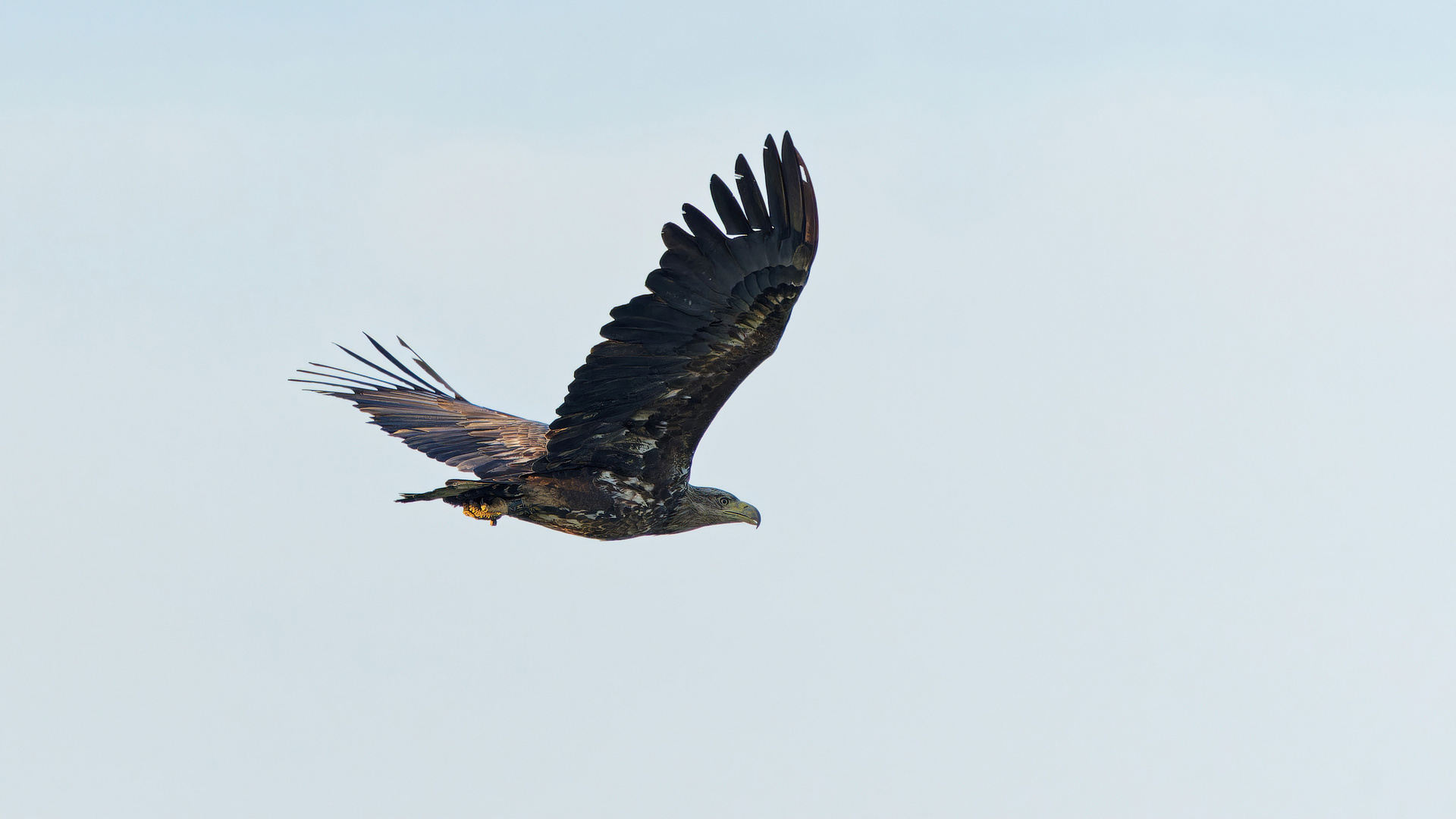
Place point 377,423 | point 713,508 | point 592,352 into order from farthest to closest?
point 377,423 → point 713,508 → point 592,352

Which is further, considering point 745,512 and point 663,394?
point 745,512

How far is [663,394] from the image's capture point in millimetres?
11391

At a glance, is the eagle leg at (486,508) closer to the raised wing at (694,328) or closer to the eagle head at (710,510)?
the raised wing at (694,328)

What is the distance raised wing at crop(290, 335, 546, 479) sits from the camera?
12797mm

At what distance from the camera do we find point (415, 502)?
11.7 m

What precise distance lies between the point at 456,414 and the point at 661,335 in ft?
13.2

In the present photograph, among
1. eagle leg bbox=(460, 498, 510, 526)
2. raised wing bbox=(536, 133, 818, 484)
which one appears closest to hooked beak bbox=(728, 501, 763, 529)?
raised wing bbox=(536, 133, 818, 484)

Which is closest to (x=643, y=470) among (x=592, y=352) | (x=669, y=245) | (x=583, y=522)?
(x=583, y=522)

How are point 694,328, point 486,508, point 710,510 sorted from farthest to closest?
point 710,510
point 486,508
point 694,328

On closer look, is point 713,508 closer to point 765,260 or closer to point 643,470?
point 643,470

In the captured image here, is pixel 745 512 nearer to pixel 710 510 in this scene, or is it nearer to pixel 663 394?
pixel 710 510

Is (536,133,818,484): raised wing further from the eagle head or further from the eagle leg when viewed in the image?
the eagle head

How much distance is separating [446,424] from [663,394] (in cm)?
333

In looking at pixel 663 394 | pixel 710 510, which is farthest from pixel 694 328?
pixel 710 510
